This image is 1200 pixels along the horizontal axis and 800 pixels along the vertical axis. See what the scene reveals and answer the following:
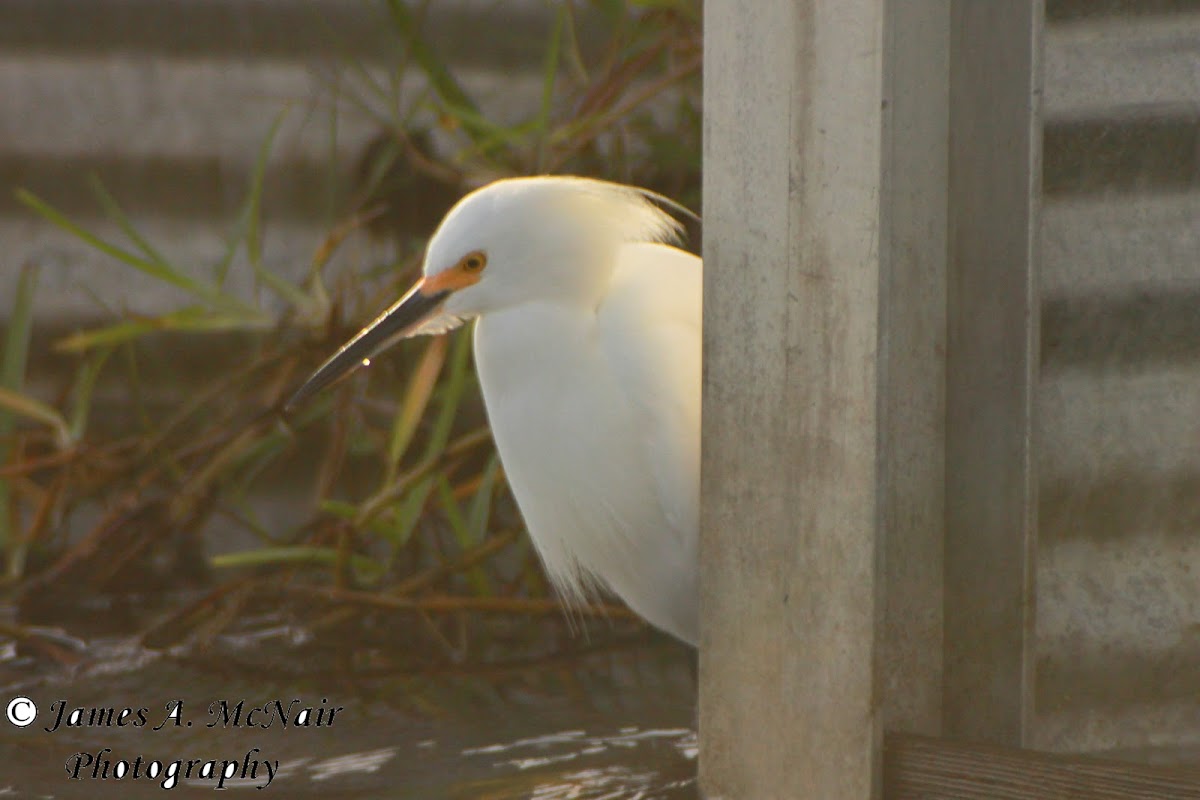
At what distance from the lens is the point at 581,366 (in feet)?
6.30

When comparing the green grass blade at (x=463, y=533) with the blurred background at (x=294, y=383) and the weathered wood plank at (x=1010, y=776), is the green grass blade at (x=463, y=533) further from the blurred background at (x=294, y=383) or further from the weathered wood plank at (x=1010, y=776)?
the weathered wood plank at (x=1010, y=776)

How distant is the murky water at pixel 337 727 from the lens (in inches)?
79.1

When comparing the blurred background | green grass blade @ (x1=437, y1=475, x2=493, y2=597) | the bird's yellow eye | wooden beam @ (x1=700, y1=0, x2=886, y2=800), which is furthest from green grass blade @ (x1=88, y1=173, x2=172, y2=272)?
wooden beam @ (x1=700, y1=0, x2=886, y2=800)

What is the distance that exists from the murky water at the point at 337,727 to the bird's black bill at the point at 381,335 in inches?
20.9

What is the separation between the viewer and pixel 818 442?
1477 mm

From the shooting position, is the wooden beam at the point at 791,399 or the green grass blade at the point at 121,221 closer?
the wooden beam at the point at 791,399

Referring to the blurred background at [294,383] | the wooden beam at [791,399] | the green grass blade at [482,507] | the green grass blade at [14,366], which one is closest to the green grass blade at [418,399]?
the blurred background at [294,383]

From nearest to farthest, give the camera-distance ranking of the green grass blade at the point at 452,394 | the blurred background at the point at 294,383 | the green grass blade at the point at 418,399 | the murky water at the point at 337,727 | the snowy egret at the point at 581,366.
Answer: the snowy egret at the point at 581,366, the murky water at the point at 337,727, the blurred background at the point at 294,383, the green grass blade at the point at 418,399, the green grass blade at the point at 452,394

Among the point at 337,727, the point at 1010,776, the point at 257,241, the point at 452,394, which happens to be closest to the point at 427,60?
the point at 257,241

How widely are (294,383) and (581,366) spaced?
3.68ft

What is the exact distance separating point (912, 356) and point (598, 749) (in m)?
0.94

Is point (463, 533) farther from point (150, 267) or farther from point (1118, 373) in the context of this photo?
point (1118, 373)

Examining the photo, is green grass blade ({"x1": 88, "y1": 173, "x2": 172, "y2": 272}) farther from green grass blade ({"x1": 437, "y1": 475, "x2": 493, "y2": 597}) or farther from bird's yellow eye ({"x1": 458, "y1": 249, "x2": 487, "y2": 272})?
bird's yellow eye ({"x1": 458, "y1": 249, "x2": 487, "y2": 272})

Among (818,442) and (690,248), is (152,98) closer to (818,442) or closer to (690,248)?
(690,248)
